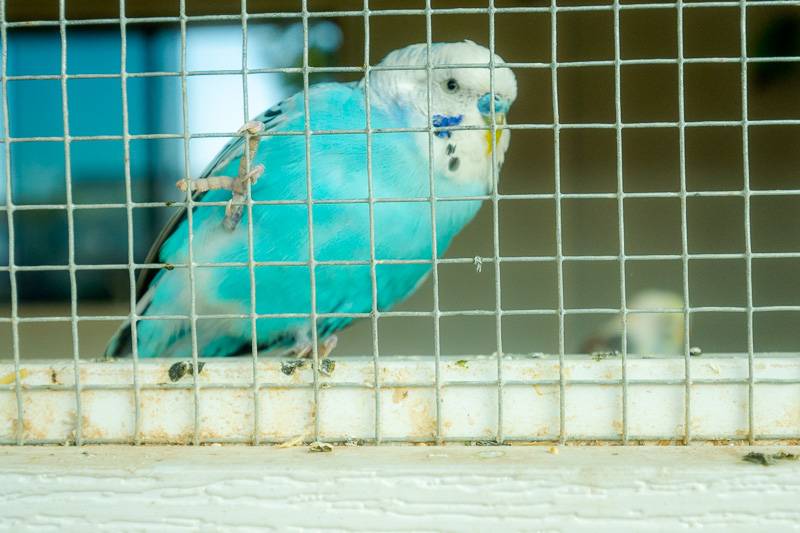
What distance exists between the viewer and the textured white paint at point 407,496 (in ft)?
2.08

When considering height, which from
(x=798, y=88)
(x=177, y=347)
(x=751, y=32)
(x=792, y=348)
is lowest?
(x=792, y=348)

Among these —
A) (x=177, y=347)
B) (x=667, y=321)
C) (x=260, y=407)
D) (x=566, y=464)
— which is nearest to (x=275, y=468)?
(x=260, y=407)

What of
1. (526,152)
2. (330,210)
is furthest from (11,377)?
(526,152)

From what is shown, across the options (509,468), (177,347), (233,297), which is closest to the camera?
(509,468)

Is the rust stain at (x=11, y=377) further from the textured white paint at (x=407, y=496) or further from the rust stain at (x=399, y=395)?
the rust stain at (x=399, y=395)

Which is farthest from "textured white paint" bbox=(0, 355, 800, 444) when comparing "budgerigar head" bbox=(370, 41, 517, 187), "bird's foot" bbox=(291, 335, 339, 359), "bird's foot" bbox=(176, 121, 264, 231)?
"budgerigar head" bbox=(370, 41, 517, 187)

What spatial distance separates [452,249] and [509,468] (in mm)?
2783

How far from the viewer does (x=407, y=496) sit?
647 millimetres

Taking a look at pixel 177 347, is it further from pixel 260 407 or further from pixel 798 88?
pixel 798 88

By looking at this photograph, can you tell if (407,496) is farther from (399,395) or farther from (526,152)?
(526,152)

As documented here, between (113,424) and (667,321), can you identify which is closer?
(113,424)

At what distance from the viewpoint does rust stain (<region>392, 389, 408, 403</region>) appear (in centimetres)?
75

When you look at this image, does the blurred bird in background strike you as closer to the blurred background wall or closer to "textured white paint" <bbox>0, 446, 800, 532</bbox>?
the blurred background wall

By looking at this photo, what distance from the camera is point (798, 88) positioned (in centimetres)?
325
